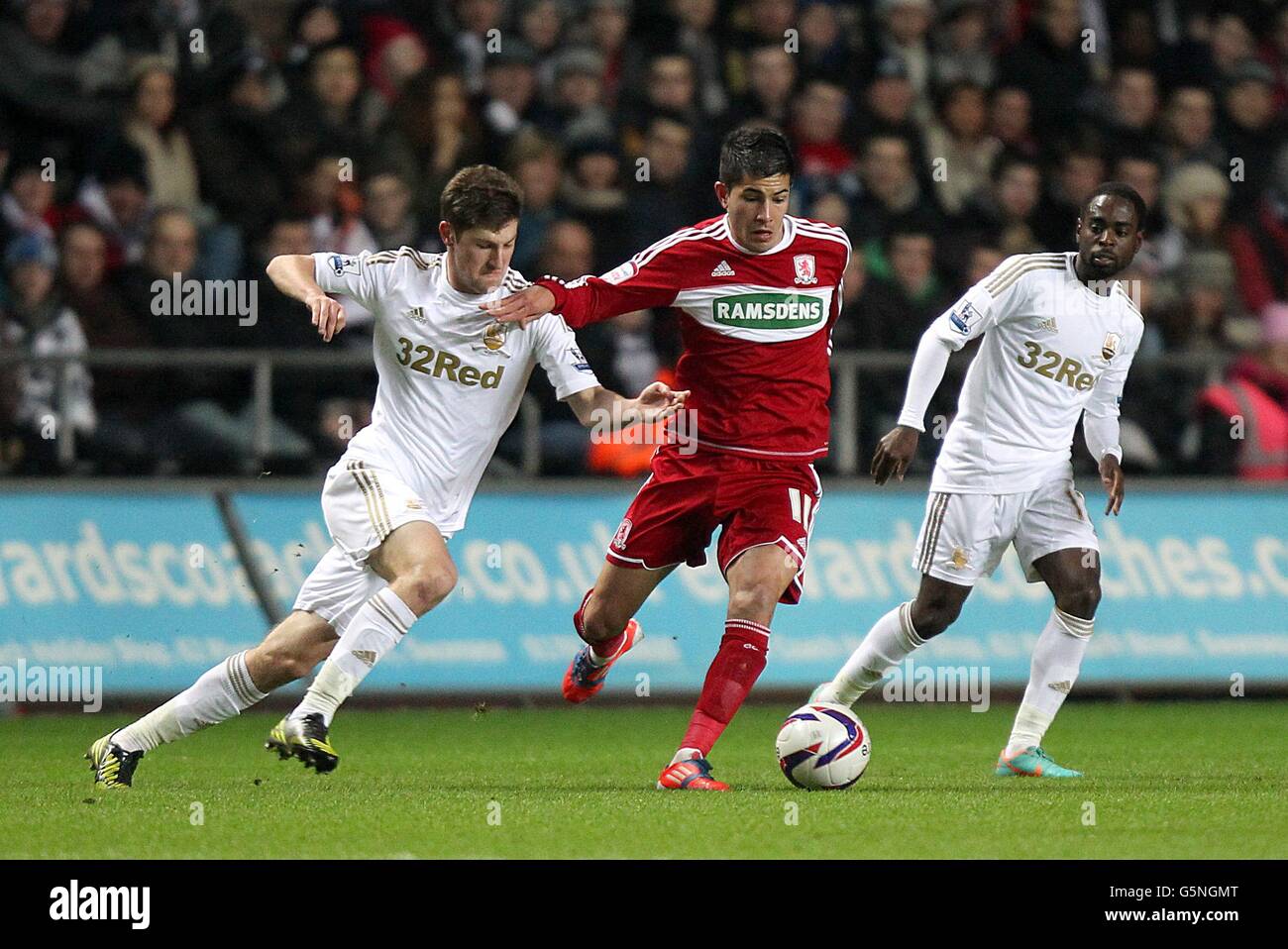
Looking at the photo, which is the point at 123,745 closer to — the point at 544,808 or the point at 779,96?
the point at 544,808

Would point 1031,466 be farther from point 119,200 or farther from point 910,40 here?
point 910,40

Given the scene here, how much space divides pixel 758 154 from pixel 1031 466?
1.87m

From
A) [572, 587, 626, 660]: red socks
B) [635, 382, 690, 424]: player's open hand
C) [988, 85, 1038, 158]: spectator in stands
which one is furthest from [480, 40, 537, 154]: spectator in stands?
[635, 382, 690, 424]: player's open hand

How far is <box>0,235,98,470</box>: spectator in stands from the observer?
11.9 m

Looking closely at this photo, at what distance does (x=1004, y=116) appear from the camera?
1503 cm

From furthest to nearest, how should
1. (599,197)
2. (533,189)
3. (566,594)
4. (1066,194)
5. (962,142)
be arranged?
(962,142), (1066,194), (599,197), (533,189), (566,594)

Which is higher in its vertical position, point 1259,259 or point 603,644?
point 1259,259

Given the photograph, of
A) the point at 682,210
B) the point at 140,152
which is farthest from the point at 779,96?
the point at 140,152

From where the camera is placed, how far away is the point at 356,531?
24.9 ft

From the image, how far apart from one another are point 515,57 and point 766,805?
8142 millimetres

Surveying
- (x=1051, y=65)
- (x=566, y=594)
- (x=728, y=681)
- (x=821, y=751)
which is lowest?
(x=566, y=594)

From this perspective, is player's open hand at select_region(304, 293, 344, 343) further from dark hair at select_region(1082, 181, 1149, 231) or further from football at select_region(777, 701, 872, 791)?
dark hair at select_region(1082, 181, 1149, 231)

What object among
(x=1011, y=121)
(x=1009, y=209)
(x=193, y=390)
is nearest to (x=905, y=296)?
(x=1009, y=209)

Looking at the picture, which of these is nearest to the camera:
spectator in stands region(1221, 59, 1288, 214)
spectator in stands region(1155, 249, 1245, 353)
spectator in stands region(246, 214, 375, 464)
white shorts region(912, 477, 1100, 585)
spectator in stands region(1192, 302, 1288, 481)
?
white shorts region(912, 477, 1100, 585)
